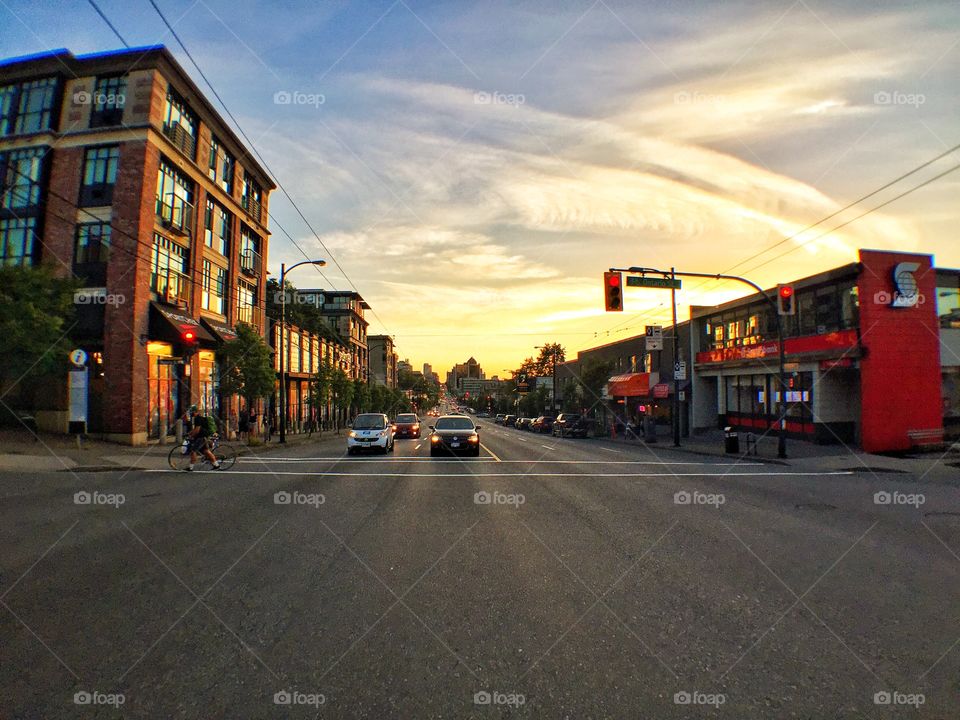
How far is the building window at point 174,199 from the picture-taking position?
26.0 metres

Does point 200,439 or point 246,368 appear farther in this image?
point 246,368

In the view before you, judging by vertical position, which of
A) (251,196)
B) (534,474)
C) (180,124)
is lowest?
(534,474)

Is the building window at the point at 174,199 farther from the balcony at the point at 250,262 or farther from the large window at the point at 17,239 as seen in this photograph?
the balcony at the point at 250,262

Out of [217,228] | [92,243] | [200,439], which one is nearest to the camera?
[200,439]

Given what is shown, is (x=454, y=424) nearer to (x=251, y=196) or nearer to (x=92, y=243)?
(x=92, y=243)

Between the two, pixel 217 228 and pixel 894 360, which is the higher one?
pixel 217 228

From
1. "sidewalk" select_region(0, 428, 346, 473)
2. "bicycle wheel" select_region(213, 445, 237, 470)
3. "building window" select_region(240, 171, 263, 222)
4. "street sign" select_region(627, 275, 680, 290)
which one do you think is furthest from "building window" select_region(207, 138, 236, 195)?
"street sign" select_region(627, 275, 680, 290)

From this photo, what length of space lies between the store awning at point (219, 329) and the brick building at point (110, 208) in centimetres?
247

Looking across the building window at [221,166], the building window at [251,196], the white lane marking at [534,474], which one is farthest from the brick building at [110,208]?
the white lane marking at [534,474]

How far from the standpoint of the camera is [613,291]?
17.4m

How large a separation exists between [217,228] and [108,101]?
907 cm

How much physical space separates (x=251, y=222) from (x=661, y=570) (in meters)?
39.5

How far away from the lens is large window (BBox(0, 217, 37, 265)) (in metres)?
24.1

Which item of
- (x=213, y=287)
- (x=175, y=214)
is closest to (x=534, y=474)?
(x=175, y=214)
